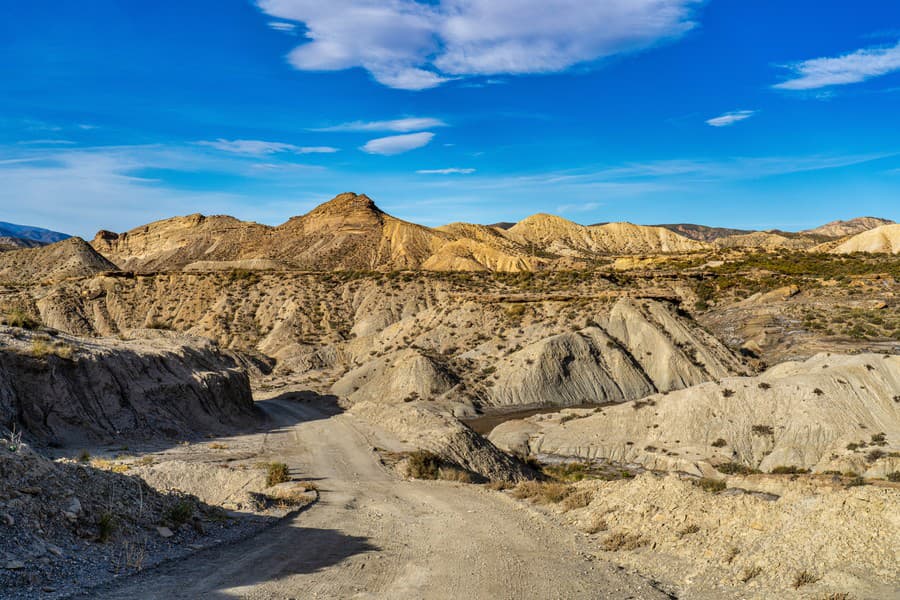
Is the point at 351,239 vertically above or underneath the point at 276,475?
above

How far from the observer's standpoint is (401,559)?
12297 mm

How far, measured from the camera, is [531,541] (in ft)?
46.1

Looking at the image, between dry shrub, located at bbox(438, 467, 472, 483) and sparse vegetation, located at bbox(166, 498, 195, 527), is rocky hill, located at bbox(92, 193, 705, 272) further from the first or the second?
sparse vegetation, located at bbox(166, 498, 195, 527)

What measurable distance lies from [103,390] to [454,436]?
56.3ft

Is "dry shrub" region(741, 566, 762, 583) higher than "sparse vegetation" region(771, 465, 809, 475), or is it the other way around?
"dry shrub" region(741, 566, 762, 583)

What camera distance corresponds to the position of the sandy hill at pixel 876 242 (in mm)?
126025

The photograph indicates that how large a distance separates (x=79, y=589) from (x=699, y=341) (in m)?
54.4

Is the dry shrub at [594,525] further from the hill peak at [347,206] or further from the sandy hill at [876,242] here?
the hill peak at [347,206]

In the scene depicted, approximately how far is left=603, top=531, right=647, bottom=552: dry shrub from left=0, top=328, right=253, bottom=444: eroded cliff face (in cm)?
2298

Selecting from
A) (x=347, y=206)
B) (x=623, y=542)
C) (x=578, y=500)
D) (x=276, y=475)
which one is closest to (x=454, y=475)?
(x=276, y=475)

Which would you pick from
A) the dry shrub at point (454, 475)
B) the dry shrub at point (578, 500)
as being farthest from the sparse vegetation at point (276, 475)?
the dry shrub at point (578, 500)

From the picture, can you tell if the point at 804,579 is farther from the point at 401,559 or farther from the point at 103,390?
the point at 103,390

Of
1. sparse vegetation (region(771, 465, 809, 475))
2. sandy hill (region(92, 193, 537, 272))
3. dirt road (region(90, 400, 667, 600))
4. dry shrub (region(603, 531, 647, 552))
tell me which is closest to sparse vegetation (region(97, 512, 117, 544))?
dirt road (region(90, 400, 667, 600))

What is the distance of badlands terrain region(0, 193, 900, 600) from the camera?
35.4 ft
